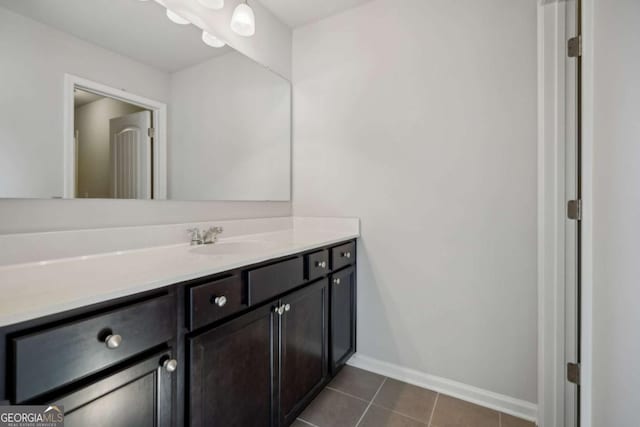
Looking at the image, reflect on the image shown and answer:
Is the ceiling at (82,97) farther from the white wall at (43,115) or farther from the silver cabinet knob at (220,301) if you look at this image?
the silver cabinet knob at (220,301)

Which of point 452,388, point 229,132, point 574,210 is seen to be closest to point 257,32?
point 229,132

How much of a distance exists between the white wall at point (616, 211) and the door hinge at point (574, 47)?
45cm

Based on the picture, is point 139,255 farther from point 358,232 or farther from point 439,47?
point 439,47

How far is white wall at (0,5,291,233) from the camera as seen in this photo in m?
0.97

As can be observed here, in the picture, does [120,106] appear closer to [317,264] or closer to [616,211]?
[317,264]

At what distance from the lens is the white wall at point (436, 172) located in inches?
58.3

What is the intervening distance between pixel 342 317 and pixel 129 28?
1.84 meters

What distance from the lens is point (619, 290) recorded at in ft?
2.74

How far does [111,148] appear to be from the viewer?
1225 mm

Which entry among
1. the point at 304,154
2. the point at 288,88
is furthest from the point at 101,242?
the point at 288,88

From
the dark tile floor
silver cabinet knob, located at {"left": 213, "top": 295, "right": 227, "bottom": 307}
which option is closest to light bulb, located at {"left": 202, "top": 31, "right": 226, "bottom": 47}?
silver cabinet knob, located at {"left": 213, "top": 295, "right": 227, "bottom": 307}

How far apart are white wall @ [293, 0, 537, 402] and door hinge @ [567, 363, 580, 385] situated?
0.58 feet

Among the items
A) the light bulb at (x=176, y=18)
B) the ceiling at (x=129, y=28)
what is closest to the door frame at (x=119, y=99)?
the ceiling at (x=129, y=28)

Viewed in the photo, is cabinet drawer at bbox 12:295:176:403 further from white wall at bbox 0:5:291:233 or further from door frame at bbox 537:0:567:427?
door frame at bbox 537:0:567:427
